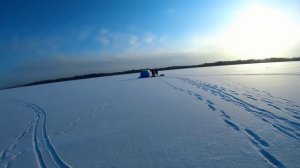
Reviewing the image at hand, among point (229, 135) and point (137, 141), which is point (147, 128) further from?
point (229, 135)

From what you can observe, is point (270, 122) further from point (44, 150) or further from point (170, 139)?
point (44, 150)

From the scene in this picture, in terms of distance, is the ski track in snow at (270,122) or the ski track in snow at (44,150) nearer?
the ski track in snow at (270,122)

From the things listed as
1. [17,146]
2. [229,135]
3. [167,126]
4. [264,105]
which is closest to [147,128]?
[167,126]

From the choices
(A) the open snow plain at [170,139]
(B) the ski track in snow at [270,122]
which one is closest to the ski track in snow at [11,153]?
(A) the open snow plain at [170,139]

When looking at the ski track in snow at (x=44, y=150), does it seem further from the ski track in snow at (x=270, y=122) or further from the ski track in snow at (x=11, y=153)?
the ski track in snow at (x=270, y=122)

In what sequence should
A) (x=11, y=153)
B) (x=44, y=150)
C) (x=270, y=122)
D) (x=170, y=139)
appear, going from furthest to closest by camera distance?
(x=270, y=122), (x=11, y=153), (x=44, y=150), (x=170, y=139)

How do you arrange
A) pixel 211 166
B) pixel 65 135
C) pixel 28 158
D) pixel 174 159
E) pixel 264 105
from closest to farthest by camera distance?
pixel 211 166, pixel 174 159, pixel 28 158, pixel 65 135, pixel 264 105

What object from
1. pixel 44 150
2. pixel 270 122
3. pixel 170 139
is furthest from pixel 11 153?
pixel 270 122

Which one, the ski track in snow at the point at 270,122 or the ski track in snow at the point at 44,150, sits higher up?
the ski track in snow at the point at 44,150

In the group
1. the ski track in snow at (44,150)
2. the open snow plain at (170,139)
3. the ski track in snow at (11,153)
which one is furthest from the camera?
the ski track in snow at (11,153)

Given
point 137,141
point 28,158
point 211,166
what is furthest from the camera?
point 137,141

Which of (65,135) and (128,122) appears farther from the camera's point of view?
(128,122)

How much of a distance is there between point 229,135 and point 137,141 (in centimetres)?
172

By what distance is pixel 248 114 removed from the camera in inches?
232
